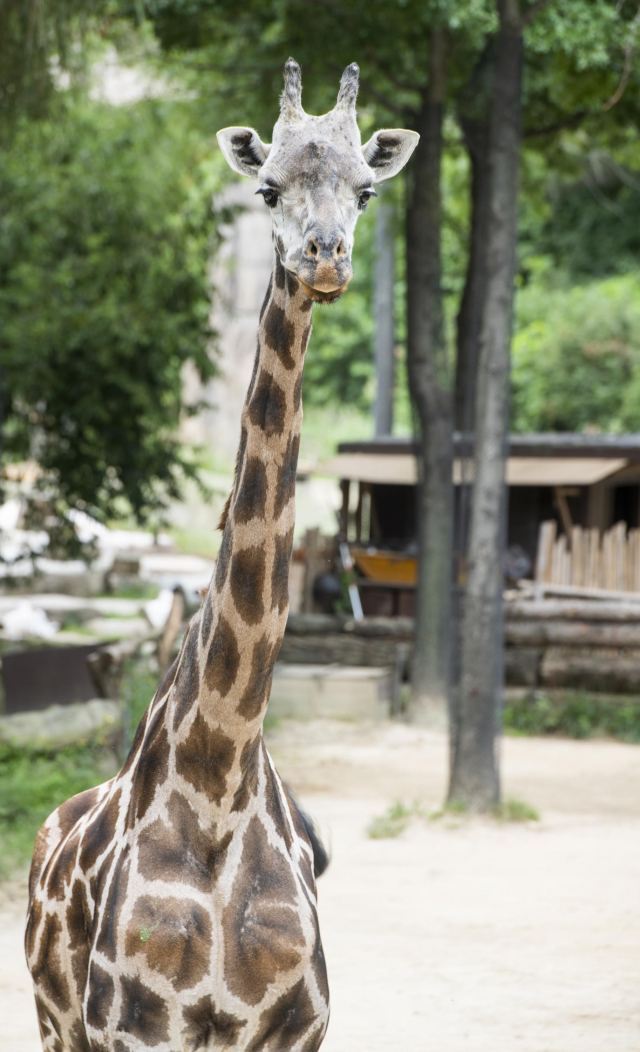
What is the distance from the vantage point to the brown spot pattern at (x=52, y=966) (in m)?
3.28

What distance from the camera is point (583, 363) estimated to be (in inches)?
1117

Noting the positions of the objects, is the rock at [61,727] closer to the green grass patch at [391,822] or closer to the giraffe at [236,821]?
the green grass patch at [391,822]

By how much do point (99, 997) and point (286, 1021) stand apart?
490mm

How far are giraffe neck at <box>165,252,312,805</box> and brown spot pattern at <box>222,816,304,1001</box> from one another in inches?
8.5

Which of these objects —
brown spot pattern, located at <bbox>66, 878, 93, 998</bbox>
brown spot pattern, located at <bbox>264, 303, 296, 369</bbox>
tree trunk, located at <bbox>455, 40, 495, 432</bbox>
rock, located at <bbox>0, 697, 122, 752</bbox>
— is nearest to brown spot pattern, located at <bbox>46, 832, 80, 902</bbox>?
brown spot pattern, located at <bbox>66, 878, 93, 998</bbox>

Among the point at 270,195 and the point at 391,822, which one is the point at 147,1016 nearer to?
the point at 270,195

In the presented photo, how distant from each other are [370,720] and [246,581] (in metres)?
10.8

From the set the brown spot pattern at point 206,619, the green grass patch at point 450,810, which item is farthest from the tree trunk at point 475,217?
the brown spot pattern at point 206,619

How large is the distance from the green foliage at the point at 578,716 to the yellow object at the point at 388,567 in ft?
11.0

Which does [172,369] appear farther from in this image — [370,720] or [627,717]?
[627,717]

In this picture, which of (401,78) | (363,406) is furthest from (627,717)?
(363,406)

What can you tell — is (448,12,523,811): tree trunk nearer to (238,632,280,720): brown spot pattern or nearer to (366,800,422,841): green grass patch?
(366,800,422,841): green grass patch

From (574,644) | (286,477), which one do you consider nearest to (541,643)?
(574,644)

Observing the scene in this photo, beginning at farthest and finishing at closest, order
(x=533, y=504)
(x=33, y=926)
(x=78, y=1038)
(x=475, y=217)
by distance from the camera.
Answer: (x=533, y=504), (x=475, y=217), (x=33, y=926), (x=78, y=1038)
